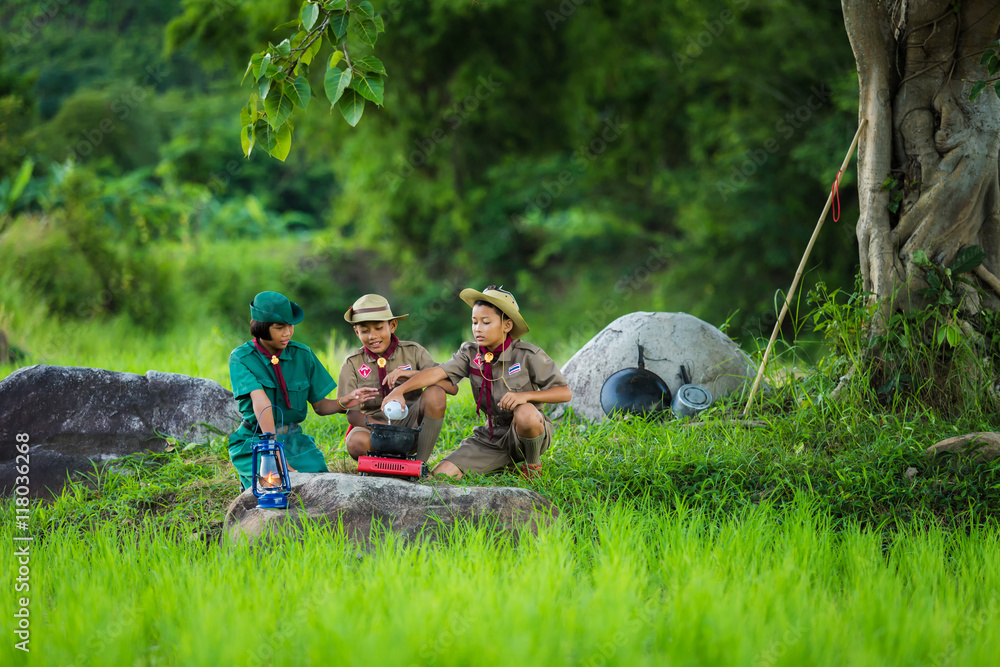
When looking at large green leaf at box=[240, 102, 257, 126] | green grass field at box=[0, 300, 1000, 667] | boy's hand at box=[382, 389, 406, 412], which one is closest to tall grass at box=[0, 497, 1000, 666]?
green grass field at box=[0, 300, 1000, 667]

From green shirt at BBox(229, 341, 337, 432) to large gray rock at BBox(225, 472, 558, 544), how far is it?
58cm

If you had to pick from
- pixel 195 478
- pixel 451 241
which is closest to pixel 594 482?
pixel 195 478

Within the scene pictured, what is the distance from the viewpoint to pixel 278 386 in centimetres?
444

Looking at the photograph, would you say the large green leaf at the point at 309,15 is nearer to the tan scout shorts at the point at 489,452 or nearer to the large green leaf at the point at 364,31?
the large green leaf at the point at 364,31

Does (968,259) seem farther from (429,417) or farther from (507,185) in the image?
(507,185)

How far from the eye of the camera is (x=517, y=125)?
46.4ft

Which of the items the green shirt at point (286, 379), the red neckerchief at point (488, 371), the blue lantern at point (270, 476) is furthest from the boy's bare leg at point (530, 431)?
the blue lantern at point (270, 476)

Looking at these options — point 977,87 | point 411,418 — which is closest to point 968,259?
point 977,87

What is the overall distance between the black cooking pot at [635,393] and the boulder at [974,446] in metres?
1.79

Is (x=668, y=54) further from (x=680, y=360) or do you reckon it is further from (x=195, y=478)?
(x=195, y=478)

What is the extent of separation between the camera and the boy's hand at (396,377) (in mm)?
4449

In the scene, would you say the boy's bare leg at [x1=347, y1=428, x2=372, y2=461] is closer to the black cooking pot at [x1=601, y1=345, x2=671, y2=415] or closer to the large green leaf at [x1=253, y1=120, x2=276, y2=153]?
the large green leaf at [x1=253, y1=120, x2=276, y2=153]

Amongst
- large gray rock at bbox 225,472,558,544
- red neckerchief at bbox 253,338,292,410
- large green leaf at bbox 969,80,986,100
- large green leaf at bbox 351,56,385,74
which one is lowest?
large gray rock at bbox 225,472,558,544

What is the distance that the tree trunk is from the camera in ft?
17.0
